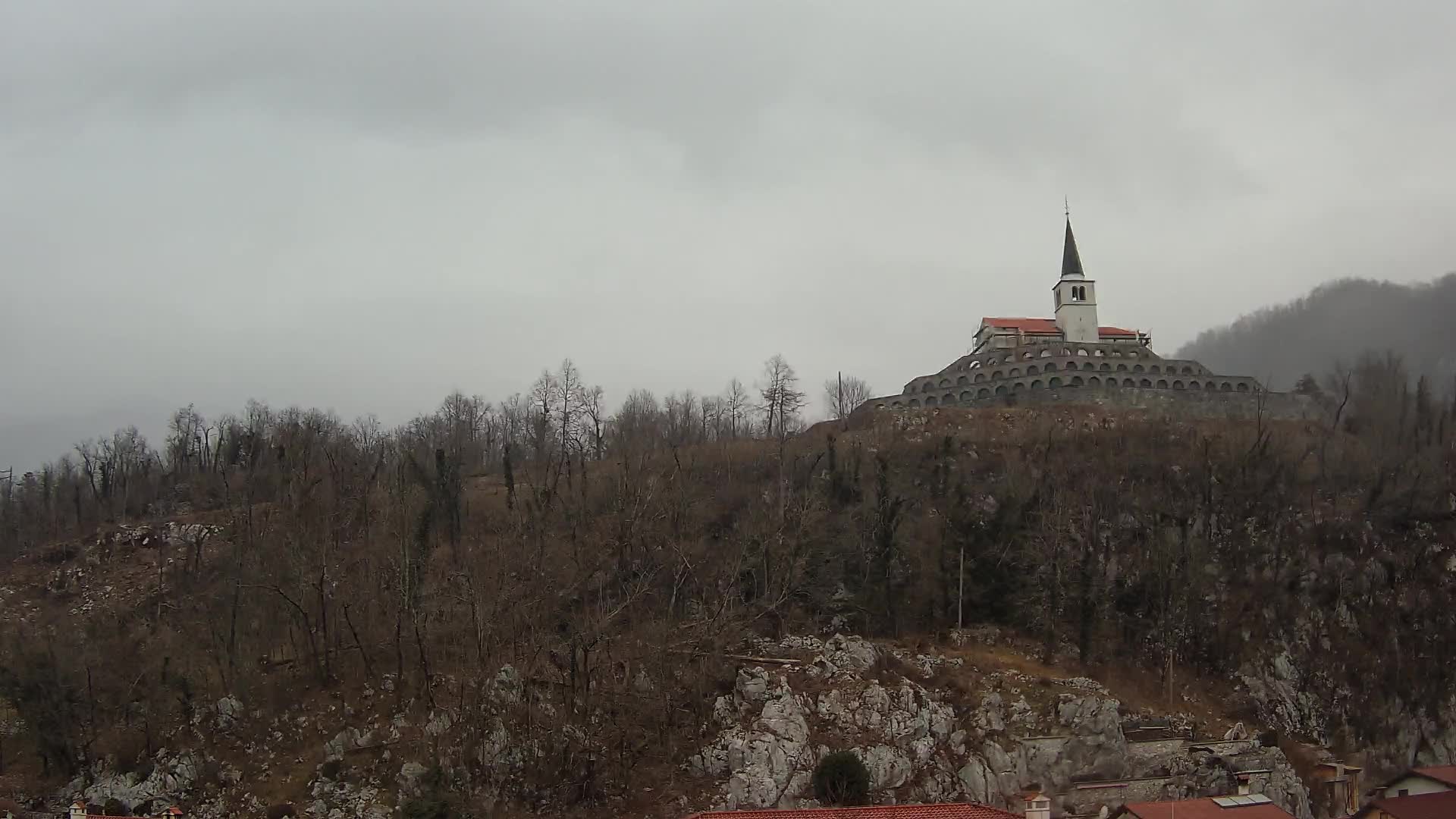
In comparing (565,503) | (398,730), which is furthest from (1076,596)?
(398,730)

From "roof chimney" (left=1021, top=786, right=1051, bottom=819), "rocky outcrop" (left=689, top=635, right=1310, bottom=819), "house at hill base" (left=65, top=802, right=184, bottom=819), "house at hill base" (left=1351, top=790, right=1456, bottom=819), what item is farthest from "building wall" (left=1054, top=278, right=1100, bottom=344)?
"house at hill base" (left=65, top=802, right=184, bottom=819)

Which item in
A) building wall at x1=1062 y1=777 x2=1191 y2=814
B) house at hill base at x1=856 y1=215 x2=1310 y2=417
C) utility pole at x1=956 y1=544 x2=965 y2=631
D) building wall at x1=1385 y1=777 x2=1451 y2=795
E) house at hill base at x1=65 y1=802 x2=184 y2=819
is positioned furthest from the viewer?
house at hill base at x1=856 y1=215 x2=1310 y2=417

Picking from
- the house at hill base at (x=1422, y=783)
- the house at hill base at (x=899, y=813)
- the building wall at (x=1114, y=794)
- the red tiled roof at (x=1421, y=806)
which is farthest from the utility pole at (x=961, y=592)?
the house at hill base at (x=899, y=813)

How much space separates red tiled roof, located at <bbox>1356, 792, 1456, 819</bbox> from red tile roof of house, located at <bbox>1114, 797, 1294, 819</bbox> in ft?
15.7

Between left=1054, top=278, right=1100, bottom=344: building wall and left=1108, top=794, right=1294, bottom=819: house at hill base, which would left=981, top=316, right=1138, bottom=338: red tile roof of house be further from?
left=1108, top=794, right=1294, bottom=819: house at hill base

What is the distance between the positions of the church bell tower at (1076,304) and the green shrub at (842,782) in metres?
53.7

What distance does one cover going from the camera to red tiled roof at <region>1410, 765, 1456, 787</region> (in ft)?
110

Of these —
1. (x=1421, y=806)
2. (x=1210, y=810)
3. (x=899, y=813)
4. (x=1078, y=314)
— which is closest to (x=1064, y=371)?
(x=1078, y=314)

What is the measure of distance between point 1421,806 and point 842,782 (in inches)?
648

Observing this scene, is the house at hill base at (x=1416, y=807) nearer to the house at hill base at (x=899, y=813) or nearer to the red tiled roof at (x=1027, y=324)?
the house at hill base at (x=899, y=813)

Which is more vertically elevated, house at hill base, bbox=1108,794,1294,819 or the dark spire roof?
the dark spire roof

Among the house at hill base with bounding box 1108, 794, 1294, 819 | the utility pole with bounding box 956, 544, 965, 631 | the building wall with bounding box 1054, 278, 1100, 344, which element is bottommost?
the house at hill base with bounding box 1108, 794, 1294, 819

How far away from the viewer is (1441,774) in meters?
34.1

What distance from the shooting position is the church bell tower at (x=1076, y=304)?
263ft
